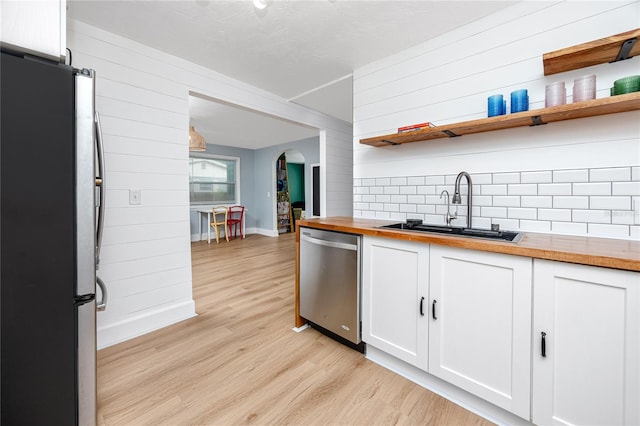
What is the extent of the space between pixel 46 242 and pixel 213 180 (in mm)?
6589

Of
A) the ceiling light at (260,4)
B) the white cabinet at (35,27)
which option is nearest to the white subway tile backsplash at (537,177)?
the ceiling light at (260,4)

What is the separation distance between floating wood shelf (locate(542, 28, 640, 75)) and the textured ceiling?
626mm

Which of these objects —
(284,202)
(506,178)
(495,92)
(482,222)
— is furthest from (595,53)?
(284,202)

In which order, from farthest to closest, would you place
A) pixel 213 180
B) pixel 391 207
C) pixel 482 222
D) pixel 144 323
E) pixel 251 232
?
pixel 251 232 → pixel 213 180 → pixel 391 207 → pixel 144 323 → pixel 482 222

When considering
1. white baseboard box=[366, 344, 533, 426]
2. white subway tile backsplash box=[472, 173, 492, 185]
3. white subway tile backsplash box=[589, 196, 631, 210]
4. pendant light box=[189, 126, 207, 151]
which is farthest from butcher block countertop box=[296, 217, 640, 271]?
pendant light box=[189, 126, 207, 151]

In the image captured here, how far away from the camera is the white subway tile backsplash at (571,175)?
153cm

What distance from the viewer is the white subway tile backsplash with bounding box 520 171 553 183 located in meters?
1.64

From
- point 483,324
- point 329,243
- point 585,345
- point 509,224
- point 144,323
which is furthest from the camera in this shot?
point 144,323

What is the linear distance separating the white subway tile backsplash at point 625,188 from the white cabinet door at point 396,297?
3.40ft

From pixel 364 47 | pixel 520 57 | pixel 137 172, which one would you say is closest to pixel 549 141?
pixel 520 57

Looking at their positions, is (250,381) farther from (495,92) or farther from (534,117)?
(495,92)

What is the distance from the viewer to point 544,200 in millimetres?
1651

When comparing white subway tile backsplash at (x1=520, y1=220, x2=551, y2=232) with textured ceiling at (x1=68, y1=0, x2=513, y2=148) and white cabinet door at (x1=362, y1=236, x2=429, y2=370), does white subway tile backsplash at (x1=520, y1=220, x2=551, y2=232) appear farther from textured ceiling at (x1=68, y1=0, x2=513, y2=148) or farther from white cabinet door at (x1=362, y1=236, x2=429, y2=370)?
textured ceiling at (x1=68, y1=0, x2=513, y2=148)

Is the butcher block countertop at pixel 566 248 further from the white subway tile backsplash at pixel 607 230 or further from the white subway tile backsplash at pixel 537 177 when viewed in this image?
the white subway tile backsplash at pixel 537 177
